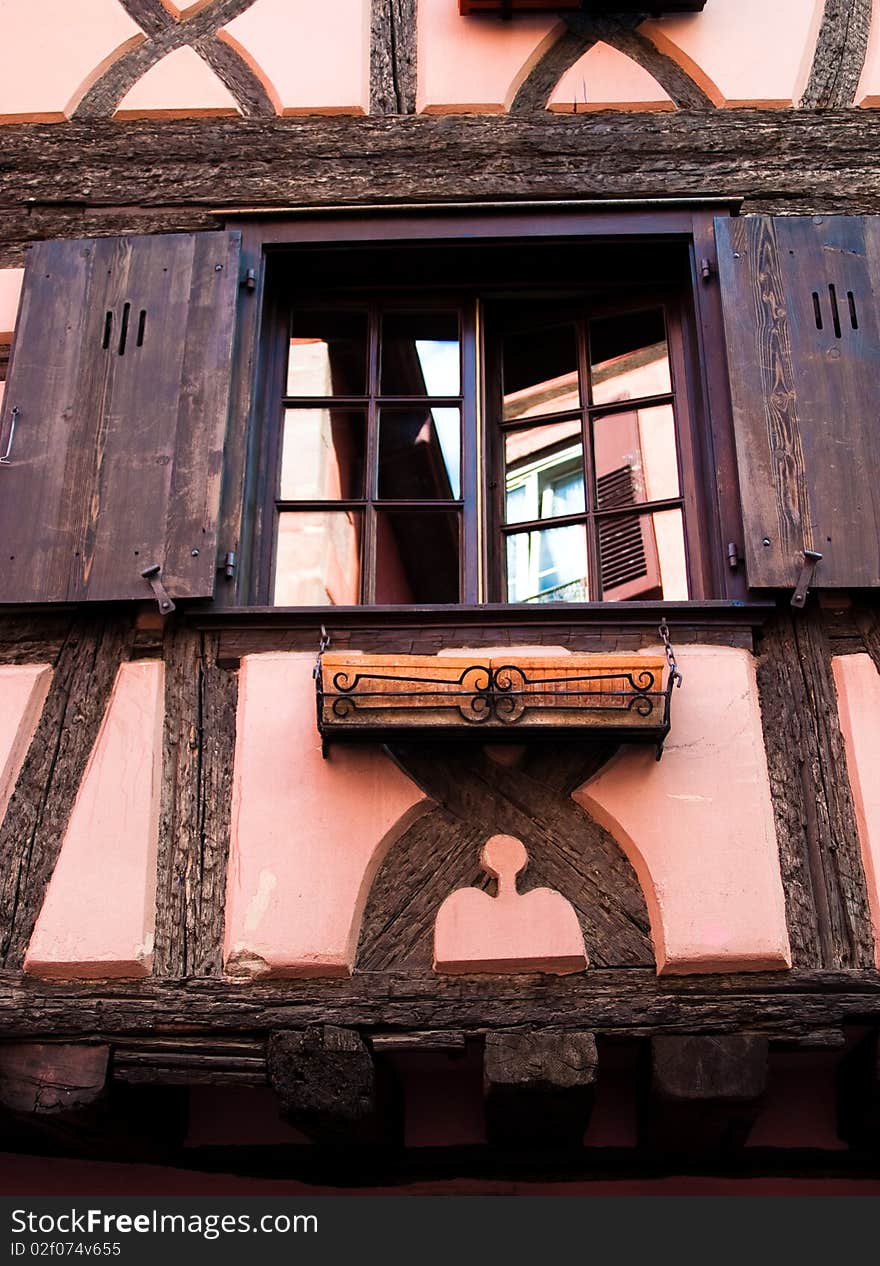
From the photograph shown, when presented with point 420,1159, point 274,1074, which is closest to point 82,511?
point 274,1074

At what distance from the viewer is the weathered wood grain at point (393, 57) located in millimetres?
4797

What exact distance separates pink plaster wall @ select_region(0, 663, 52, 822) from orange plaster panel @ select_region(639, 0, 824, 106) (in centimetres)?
264

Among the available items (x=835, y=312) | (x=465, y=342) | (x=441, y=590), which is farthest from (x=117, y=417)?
(x=835, y=312)

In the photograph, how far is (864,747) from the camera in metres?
3.70

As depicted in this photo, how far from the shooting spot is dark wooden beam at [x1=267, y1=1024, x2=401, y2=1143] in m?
3.37

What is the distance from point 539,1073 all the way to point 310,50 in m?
3.19

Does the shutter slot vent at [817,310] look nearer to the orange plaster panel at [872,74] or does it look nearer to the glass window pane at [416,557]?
the orange plaster panel at [872,74]

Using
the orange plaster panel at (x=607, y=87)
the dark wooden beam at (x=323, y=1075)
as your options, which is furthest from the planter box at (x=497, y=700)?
the orange plaster panel at (x=607, y=87)

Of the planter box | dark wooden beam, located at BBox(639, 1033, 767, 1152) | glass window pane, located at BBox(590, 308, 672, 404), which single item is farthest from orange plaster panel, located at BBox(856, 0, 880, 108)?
dark wooden beam, located at BBox(639, 1033, 767, 1152)

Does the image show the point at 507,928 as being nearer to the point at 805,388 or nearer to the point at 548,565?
the point at 548,565

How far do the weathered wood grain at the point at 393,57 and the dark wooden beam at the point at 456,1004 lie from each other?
269cm

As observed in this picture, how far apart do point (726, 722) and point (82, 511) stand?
5.57 ft

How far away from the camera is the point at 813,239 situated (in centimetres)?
440

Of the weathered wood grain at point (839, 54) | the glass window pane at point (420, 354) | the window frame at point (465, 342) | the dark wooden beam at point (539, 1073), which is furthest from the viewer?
the weathered wood grain at point (839, 54)
